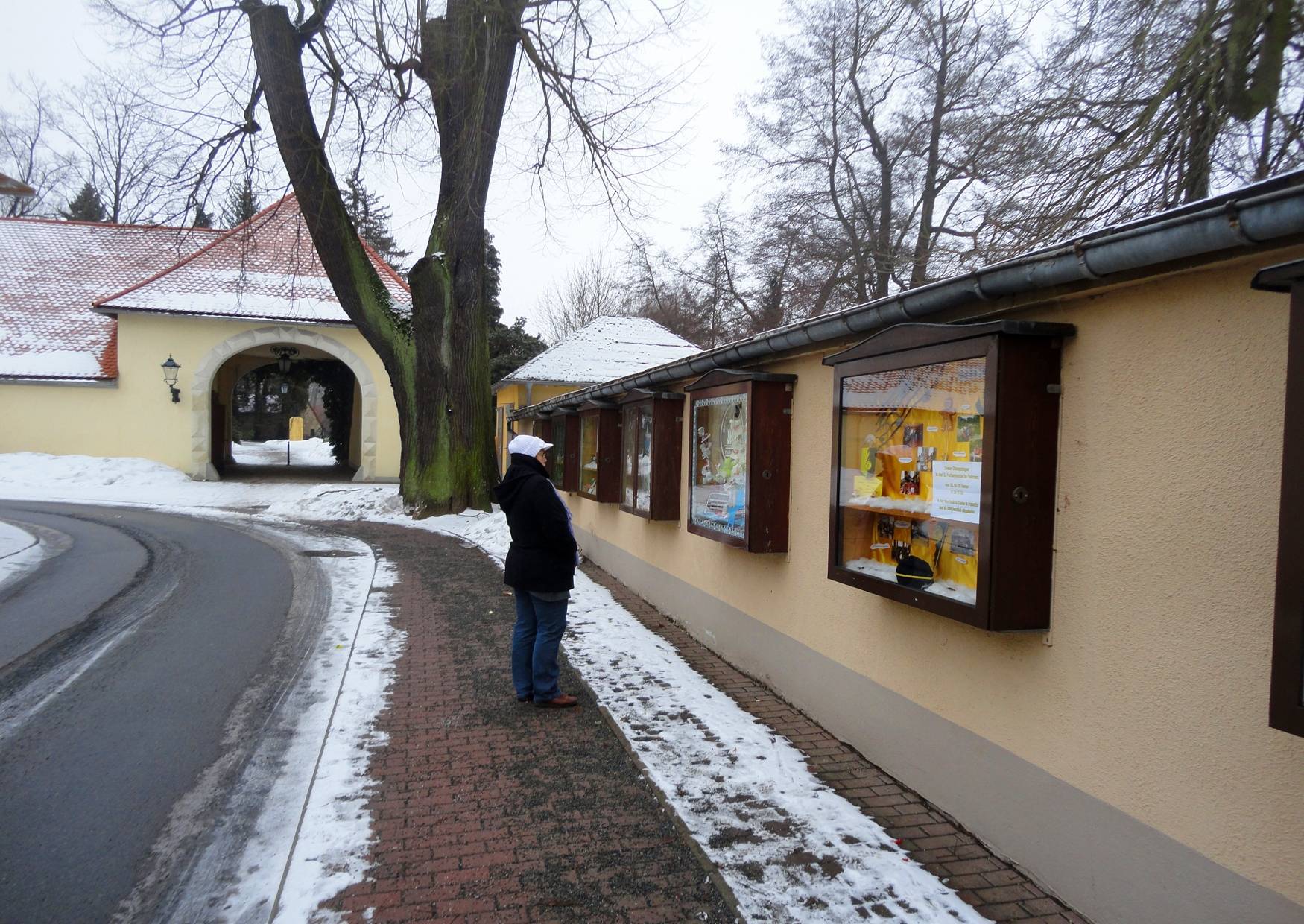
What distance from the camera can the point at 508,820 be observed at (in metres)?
3.91

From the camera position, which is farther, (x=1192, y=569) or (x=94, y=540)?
(x=94, y=540)

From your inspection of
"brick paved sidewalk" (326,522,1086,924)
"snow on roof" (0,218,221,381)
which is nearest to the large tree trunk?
"snow on roof" (0,218,221,381)

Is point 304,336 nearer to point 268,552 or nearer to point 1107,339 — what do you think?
point 268,552

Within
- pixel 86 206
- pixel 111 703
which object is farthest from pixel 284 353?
pixel 86 206

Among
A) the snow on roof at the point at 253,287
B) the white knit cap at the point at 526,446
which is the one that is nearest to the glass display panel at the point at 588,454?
the white knit cap at the point at 526,446

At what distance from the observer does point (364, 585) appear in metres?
9.77

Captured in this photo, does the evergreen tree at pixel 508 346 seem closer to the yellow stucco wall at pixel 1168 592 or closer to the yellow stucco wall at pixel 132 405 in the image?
the yellow stucco wall at pixel 132 405

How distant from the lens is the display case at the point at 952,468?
3.35m

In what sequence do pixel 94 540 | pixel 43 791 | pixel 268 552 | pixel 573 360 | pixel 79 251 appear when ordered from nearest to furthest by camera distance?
pixel 43 791
pixel 268 552
pixel 94 540
pixel 573 360
pixel 79 251

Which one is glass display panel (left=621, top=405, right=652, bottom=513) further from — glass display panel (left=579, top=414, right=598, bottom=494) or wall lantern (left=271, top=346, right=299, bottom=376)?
wall lantern (left=271, top=346, right=299, bottom=376)

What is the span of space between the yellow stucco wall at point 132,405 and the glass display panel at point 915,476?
77.9 ft

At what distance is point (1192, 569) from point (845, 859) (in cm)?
178

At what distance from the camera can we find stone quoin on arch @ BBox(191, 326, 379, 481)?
24406 mm

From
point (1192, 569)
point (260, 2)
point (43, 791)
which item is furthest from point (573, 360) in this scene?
point (1192, 569)
